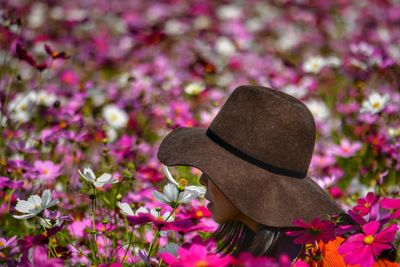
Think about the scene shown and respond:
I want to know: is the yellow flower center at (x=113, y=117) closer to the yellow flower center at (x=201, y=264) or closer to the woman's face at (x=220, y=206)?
the woman's face at (x=220, y=206)

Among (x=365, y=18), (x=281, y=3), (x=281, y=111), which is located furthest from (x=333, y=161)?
(x=281, y=3)

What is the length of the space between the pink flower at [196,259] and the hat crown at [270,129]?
36cm

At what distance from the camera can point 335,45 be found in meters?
6.25

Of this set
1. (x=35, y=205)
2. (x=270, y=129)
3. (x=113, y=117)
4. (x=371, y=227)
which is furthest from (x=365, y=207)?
(x=113, y=117)

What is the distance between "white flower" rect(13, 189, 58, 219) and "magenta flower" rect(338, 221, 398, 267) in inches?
26.5

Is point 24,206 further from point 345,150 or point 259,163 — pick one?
point 345,150

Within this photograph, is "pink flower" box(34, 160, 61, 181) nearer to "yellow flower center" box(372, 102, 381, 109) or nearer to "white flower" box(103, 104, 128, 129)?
"white flower" box(103, 104, 128, 129)

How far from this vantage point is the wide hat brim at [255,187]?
1.49 m

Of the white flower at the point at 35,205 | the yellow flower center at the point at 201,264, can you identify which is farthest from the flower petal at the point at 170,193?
the yellow flower center at the point at 201,264

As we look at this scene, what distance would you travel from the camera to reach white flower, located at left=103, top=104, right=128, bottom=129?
11.4 ft

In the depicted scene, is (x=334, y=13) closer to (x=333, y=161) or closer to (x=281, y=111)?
(x=333, y=161)

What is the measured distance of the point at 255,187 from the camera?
4.99 feet

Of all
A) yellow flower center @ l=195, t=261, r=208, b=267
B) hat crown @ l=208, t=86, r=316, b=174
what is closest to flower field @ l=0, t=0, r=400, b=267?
yellow flower center @ l=195, t=261, r=208, b=267

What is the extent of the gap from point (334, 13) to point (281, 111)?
19.8 feet
